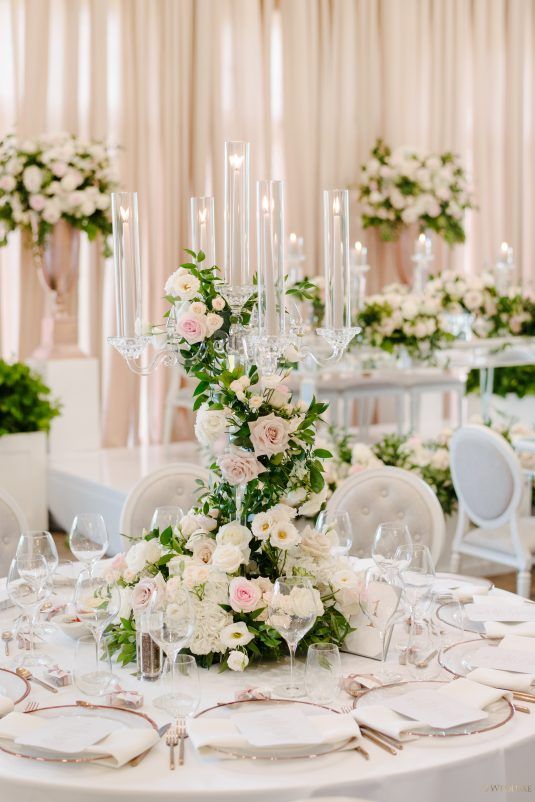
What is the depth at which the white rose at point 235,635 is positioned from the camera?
226cm

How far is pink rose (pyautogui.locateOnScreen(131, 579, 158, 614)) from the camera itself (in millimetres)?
2283

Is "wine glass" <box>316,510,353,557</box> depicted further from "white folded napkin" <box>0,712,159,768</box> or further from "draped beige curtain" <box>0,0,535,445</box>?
"draped beige curtain" <box>0,0,535,445</box>

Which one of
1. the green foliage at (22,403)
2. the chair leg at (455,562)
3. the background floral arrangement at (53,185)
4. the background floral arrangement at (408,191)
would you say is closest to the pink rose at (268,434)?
the chair leg at (455,562)

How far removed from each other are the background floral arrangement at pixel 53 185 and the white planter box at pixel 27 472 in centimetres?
133

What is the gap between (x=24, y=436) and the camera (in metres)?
6.00

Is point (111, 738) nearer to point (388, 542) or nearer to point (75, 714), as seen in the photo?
point (75, 714)

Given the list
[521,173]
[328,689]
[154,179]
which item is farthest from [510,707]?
[521,173]

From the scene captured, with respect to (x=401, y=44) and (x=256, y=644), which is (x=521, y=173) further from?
(x=256, y=644)

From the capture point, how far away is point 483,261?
9438 millimetres

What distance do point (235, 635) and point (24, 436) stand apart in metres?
3.94

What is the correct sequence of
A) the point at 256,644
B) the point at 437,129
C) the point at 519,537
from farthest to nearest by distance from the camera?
the point at 437,129 < the point at 519,537 < the point at 256,644

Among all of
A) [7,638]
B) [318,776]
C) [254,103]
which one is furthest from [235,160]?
[254,103]

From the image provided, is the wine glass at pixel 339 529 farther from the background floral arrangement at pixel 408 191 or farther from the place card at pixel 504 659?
the background floral arrangement at pixel 408 191

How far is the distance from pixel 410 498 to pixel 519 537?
1091 mm
